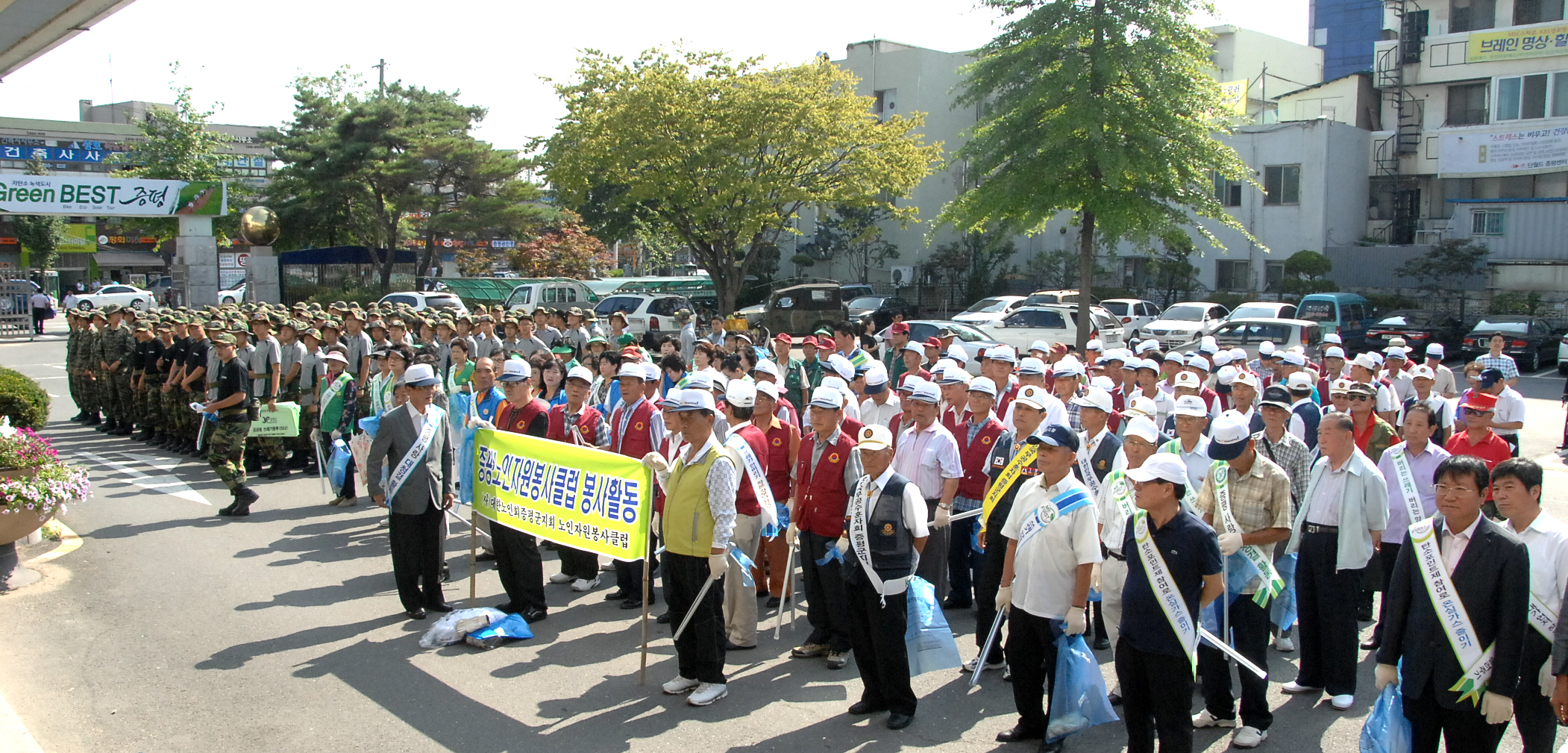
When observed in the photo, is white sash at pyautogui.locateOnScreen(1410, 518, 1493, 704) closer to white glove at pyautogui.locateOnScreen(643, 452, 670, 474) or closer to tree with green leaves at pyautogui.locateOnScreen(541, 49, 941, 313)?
white glove at pyautogui.locateOnScreen(643, 452, 670, 474)

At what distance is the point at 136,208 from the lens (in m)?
28.5

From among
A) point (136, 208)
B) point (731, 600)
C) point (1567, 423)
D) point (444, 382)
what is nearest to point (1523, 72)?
point (1567, 423)

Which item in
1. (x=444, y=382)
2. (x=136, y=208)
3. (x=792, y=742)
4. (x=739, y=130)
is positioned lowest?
(x=792, y=742)

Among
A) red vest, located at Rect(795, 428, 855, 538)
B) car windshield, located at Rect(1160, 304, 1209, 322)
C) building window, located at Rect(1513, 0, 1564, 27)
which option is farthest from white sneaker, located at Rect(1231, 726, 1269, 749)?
building window, located at Rect(1513, 0, 1564, 27)

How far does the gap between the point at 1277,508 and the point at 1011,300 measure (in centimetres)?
2894

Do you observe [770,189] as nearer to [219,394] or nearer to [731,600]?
[219,394]

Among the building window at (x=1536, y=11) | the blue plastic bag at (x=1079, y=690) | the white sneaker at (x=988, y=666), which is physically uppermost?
the building window at (x=1536, y=11)

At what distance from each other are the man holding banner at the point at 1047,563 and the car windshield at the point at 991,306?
27787 mm

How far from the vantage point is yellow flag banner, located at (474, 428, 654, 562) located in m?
6.73

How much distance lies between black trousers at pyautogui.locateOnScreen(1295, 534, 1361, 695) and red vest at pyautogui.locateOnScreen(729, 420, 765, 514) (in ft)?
10.4

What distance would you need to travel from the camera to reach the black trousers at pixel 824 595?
6.34 meters

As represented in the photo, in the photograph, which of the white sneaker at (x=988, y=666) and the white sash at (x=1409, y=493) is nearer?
the white sash at (x=1409, y=493)

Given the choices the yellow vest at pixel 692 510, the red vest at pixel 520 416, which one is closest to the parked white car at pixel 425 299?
the red vest at pixel 520 416

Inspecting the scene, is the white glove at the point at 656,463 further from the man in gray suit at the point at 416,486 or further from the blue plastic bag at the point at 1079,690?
the blue plastic bag at the point at 1079,690
